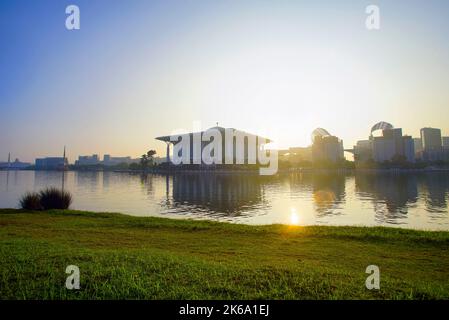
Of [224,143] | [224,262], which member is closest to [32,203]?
[224,262]

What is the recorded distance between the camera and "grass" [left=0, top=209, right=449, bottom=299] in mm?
5473

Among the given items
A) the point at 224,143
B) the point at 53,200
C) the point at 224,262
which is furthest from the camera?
the point at 224,143

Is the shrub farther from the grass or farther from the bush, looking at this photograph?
the grass

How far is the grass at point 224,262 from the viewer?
5473mm

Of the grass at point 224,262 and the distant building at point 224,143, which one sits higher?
the distant building at point 224,143

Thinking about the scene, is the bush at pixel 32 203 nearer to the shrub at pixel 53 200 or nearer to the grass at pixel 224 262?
the shrub at pixel 53 200

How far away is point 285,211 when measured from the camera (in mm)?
28188

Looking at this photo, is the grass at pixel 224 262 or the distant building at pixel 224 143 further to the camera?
the distant building at pixel 224 143

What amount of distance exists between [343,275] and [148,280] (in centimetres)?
399

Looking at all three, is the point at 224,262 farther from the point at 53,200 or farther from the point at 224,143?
the point at 224,143

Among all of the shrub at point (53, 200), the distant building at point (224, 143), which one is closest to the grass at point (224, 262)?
the shrub at point (53, 200)

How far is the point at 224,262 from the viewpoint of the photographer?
26.1 ft

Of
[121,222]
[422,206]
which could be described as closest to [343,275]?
[121,222]
